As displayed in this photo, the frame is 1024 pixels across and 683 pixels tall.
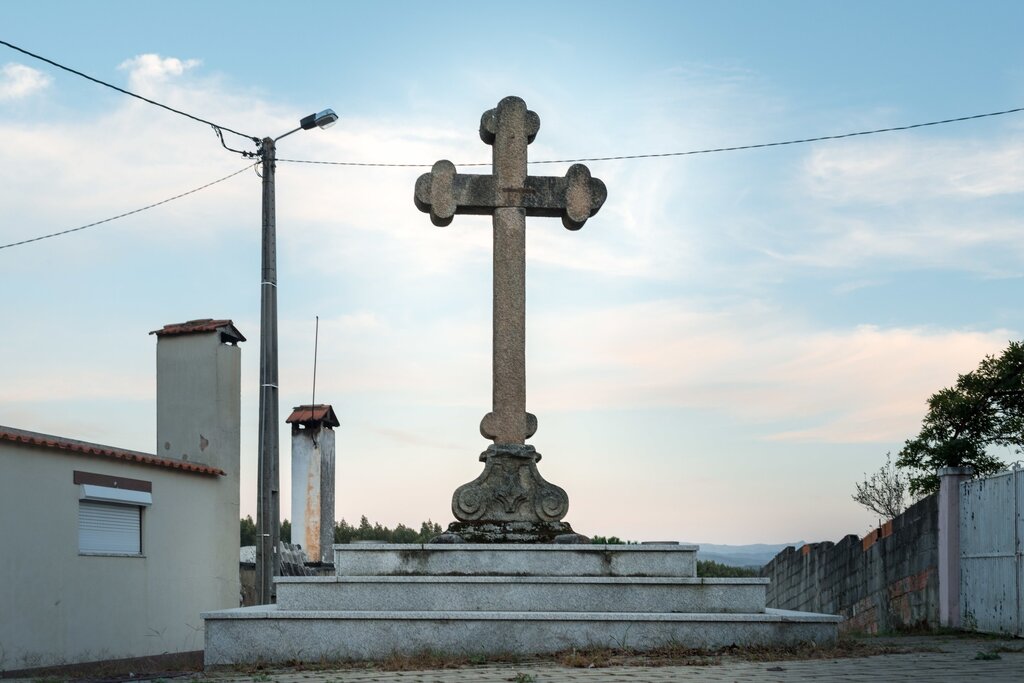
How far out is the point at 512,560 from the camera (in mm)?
10930

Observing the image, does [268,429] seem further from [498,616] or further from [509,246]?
[498,616]

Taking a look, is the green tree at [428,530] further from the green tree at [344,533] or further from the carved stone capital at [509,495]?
the carved stone capital at [509,495]

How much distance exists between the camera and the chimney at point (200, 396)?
1816 cm

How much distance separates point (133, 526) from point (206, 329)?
3.37m

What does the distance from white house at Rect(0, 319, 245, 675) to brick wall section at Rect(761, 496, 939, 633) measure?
32.0 feet

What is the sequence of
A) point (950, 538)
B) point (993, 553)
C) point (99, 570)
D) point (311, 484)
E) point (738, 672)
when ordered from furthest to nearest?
1. point (311, 484)
2. point (99, 570)
3. point (950, 538)
4. point (993, 553)
5. point (738, 672)

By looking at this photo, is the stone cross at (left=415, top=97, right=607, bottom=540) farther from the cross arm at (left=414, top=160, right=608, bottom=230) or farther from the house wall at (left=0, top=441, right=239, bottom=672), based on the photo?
the house wall at (left=0, top=441, right=239, bottom=672)

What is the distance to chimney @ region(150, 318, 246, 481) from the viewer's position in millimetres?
18156

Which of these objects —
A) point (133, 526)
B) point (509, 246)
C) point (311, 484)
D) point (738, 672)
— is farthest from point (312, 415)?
point (738, 672)

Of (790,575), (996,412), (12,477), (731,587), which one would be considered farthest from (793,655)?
(790,575)

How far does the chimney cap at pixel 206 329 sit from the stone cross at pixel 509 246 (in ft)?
23.3

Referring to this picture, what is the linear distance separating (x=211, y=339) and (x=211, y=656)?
8798 millimetres

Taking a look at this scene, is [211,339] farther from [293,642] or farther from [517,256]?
[293,642]

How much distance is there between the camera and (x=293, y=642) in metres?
10.1
